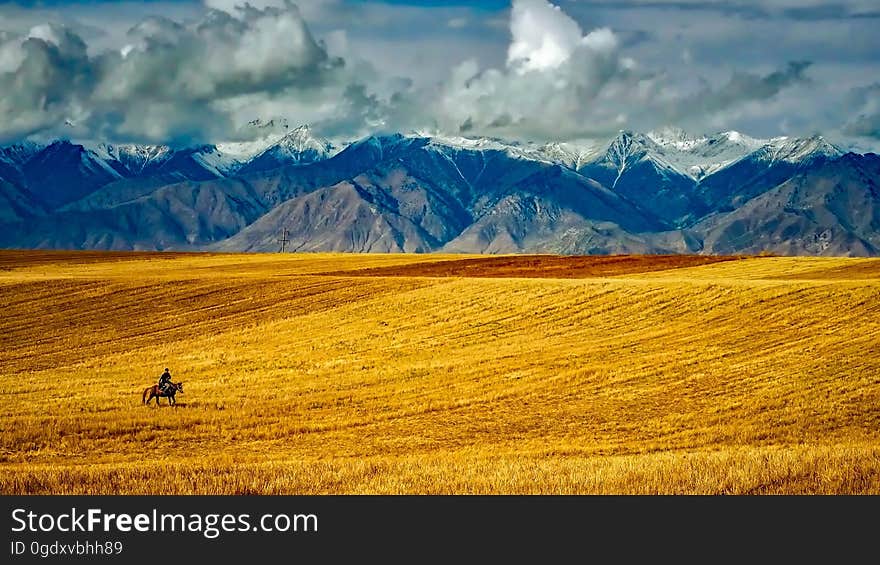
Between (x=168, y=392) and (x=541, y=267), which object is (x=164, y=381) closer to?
(x=168, y=392)

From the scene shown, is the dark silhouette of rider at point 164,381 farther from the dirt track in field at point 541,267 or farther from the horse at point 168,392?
the dirt track in field at point 541,267

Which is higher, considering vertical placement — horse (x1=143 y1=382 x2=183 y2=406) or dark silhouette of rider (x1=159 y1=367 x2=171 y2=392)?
dark silhouette of rider (x1=159 y1=367 x2=171 y2=392)

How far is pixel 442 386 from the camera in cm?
3775

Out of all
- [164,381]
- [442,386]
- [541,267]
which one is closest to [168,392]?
[164,381]

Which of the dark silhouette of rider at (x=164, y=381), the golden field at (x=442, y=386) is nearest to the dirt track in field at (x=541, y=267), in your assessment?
the golden field at (x=442, y=386)

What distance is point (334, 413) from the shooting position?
3303 centimetres

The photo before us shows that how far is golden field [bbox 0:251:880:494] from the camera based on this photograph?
2214cm

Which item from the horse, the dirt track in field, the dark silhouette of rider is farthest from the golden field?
the dirt track in field

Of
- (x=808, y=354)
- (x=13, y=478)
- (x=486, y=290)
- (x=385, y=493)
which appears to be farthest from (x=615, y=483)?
(x=486, y=290)

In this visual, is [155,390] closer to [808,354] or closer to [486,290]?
[808,354]

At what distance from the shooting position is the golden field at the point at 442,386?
22.1 m

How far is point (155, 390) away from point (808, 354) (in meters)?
27.8

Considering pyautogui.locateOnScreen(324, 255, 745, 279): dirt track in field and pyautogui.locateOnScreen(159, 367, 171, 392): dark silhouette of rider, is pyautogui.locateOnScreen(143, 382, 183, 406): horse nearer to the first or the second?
pyautogui.locateOnScreen(159, 367, 171, 392): dark silhouette of rider

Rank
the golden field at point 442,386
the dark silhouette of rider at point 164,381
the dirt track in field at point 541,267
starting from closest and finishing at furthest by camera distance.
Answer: the golden field at point 442,386 < the dark silhouette of rider at point 164,381 < the dirt track in field at point 541,267
